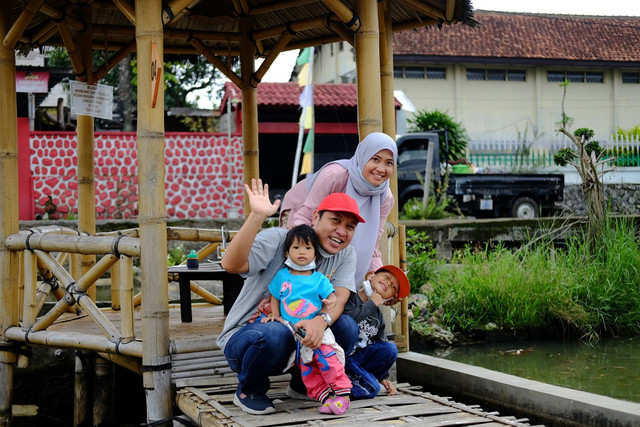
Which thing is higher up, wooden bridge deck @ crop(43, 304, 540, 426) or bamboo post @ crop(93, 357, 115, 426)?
wooden bridge deck @ crop(43, 304, 540, 426)

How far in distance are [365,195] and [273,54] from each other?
3.28 m

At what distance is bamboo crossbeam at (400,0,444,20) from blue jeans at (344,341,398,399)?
284cm

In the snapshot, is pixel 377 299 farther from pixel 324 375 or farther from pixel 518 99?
pixel 518 99

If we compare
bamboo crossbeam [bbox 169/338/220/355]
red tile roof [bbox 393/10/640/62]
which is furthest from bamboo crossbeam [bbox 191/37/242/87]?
red tile roof [bbox 393/10/640/62]

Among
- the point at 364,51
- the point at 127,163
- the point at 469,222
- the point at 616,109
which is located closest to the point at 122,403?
the point at 364,51

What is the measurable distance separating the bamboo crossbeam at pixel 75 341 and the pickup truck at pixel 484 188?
11.3 m

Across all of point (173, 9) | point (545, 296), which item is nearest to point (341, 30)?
point (173, 9)

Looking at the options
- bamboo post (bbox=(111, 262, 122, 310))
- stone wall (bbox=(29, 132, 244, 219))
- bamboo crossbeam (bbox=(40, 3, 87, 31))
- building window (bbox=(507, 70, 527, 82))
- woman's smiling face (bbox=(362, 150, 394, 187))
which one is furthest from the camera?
Result: building window (bbox=(507, 70, 527, 82))

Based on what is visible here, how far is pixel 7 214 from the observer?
19.0 ft

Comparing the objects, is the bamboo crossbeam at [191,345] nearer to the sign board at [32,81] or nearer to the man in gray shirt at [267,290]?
the man in gray shirt at [267,290]

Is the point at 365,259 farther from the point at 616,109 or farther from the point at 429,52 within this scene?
the point at 616,109

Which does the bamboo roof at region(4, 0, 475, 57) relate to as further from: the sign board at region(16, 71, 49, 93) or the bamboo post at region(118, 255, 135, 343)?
the sign board at region(16, 71, 49, 93)

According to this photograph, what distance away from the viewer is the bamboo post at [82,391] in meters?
6.41

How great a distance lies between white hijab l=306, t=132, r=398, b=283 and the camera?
4270mm
